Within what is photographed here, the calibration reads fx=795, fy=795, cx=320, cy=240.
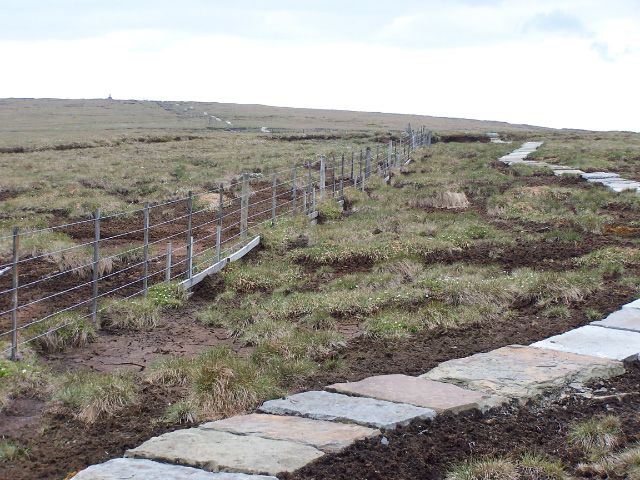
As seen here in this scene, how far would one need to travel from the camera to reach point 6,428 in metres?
5.10

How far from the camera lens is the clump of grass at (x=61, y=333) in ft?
23.5

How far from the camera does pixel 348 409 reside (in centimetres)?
475

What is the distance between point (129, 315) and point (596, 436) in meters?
5.10

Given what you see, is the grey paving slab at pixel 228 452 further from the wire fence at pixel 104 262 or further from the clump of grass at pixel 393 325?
the clump of grass at pixel 393 325

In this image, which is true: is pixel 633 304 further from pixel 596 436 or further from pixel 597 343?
pixel 596 436

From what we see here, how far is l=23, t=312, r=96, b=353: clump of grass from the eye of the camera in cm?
Result: 716

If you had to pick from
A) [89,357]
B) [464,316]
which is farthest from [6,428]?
[464,316]

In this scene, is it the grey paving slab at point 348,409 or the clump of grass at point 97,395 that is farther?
the clump of grass at point 97,395

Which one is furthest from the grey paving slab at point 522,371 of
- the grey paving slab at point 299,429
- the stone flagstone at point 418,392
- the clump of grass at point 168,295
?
the clump of grass at point 168,295

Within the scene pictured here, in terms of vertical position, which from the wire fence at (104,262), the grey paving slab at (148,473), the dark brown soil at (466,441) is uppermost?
the dark brown soil at (466,441)

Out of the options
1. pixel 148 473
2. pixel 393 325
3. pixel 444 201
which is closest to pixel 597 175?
pixel 444 201

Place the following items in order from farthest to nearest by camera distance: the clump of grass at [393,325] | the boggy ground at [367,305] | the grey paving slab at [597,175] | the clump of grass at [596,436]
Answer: the grey paving slab at [597,175] < the clump of grass at [393,325] < the boggy ground at [367,305] < the clump of grass at [596,436]

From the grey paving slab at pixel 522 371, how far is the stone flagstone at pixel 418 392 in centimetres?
15

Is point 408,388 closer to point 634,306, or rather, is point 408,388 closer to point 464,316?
point 464,316
